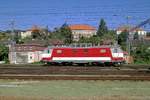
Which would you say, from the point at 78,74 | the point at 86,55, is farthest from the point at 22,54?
the point at 78,74

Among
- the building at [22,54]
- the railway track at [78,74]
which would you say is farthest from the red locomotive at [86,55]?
the railway track at [78,74]

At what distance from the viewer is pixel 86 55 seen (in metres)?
48.5

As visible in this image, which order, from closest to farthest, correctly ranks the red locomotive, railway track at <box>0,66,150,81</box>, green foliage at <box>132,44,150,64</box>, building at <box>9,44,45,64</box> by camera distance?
railway track at <box>0,66,150,81</box> < the red locomotive < green foliage at <box>132,44,150,64</box> < building at <box>9,44,45,64</box>

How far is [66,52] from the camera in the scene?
162 feet

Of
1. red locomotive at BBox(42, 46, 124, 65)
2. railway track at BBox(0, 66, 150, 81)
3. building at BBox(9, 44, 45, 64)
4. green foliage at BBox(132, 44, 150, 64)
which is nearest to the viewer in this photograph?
railway track at BBox(0, 66, 150, 81)

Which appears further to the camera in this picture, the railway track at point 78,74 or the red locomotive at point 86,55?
the red locomotive at point 86,55

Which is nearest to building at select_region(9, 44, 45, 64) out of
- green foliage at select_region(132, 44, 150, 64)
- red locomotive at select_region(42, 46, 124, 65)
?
red locomotive at select_region(42, 46, 124, 65)

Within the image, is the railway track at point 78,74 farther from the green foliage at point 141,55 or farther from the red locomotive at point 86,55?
the green foliage at point 141,55

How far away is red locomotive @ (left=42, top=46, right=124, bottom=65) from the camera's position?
4806 cm

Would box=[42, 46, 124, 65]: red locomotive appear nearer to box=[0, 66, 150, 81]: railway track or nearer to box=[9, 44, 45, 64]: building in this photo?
box=[9, 44, 45, 64]: building

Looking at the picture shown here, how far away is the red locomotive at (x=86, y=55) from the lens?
158ft

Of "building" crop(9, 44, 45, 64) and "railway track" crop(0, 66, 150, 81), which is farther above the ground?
"building" crop(9, 44, 45, 64)

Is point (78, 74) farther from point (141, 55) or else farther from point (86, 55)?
point (141, 55)

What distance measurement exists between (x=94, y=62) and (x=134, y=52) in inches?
816
